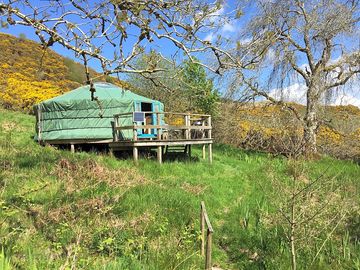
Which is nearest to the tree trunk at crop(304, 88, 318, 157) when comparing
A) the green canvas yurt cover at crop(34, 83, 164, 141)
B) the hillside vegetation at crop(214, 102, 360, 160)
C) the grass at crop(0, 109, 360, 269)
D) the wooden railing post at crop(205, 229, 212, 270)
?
the hillside vegetation at crop(214, 102, 360, 160)

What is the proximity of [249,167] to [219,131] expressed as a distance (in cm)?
646

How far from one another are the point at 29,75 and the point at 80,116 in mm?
22292

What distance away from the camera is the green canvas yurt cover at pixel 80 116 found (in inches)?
539

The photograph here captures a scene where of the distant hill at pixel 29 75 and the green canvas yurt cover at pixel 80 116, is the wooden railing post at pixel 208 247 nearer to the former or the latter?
the green canvas yurt cover at pixel 80 116

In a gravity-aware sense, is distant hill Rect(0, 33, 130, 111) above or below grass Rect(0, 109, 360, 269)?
above

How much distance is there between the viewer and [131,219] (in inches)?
244

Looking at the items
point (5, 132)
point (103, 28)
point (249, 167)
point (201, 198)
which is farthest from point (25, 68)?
point (103, 28)

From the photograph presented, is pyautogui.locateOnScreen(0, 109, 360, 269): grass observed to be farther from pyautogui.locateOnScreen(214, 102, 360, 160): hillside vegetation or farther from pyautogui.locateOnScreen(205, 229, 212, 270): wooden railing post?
pyautogui.locateOnScreen(214, 102, 360, 160): hillside vegetation

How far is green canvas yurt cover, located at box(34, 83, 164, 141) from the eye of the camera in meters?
13.7

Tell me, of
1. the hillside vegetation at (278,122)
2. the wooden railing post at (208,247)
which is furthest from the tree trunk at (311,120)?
the wooden railing post at (208,247)

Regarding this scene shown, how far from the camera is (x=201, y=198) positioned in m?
7.97

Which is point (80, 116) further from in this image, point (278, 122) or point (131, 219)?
point (131, 219)

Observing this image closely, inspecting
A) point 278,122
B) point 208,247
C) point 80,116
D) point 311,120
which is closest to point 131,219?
point 208,247

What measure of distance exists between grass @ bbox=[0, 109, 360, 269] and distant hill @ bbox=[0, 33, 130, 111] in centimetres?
1119
